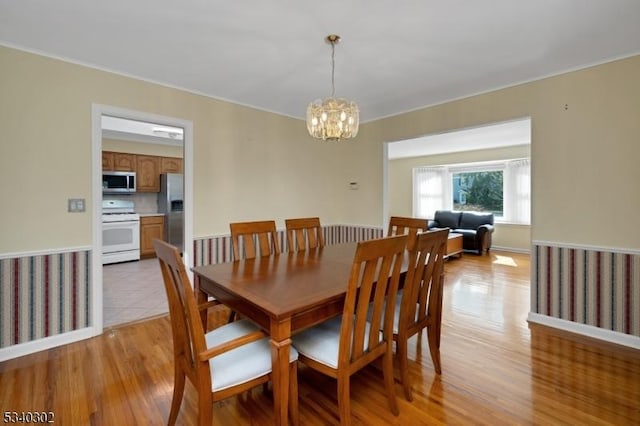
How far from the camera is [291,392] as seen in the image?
58.1 inches

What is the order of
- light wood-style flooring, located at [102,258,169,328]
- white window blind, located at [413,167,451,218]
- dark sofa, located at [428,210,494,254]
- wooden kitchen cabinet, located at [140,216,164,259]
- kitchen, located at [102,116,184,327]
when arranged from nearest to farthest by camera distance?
light wood-style flooring, located at [102,258,169,328], kitchen, located at [102,116,184,327], wooden kitchen cabinet, located at [140,216,164,259], dark sofa, located at [428,210,494,254], white window blind, located at [413,167,451,218]

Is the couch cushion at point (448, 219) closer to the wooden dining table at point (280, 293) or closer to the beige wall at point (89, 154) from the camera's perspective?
the beige wall at point (89, 154)

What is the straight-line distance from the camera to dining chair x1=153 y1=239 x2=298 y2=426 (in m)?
1.23

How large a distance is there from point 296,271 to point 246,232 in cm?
69

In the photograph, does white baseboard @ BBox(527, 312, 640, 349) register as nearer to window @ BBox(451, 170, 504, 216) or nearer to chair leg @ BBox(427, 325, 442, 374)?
chair leg @ BBox(427, 325, 442, 374)

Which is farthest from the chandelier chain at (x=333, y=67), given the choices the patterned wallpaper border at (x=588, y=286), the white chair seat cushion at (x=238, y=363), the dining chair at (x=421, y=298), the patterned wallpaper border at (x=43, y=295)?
the patterned wallpaper border at (x=43, y=295)

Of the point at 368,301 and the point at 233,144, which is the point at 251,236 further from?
the point at 233,144

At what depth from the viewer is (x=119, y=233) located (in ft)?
17.0

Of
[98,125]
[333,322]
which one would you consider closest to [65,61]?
[98,125]

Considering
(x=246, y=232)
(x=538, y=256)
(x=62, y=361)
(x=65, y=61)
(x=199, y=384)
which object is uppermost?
(x=65, y=61)

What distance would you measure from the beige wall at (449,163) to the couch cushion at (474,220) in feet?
1.88

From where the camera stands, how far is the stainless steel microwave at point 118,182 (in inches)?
211

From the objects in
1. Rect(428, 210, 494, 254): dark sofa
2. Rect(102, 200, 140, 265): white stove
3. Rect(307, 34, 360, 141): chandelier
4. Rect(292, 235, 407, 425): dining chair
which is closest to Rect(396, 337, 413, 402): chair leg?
Rect(292, 235, 407, 425): dining chair

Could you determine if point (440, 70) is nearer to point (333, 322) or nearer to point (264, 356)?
point (333, 322)
